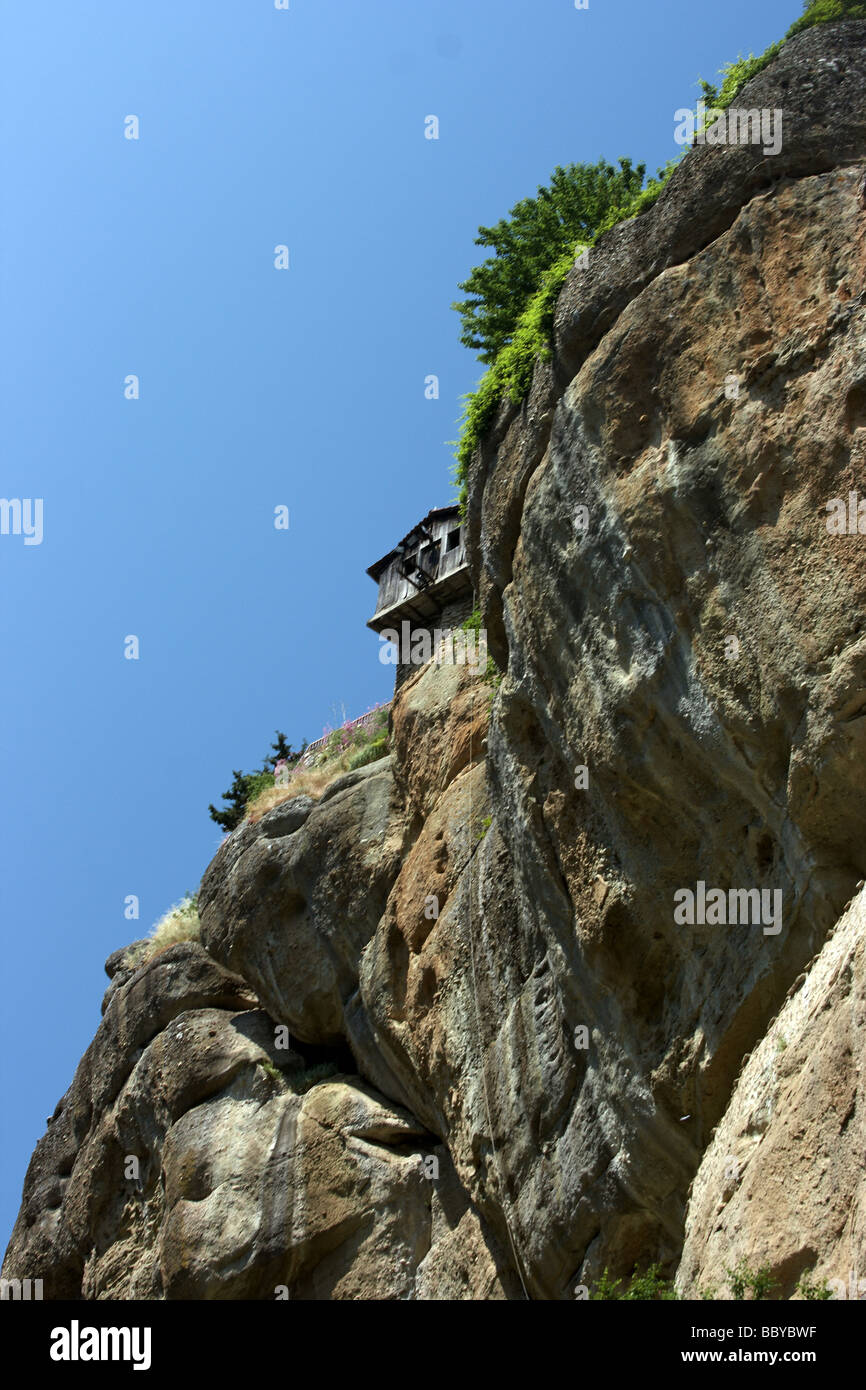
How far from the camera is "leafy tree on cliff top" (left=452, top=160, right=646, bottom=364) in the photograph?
46.8 feet

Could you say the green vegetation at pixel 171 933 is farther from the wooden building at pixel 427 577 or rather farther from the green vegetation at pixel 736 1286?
the green vegetation at pixel 736 1286

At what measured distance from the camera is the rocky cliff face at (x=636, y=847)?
8102 millimetres

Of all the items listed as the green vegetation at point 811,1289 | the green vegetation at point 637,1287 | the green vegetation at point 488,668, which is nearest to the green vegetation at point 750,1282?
the green vegetation at point 811,1289

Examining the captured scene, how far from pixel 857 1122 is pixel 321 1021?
38.6ft

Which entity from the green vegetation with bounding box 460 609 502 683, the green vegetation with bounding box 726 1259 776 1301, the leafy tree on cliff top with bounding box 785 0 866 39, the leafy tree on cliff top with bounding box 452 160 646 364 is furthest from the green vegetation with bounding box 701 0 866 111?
the green vegetation with bounding box 726 1259 776 1301

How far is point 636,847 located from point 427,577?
531 inches

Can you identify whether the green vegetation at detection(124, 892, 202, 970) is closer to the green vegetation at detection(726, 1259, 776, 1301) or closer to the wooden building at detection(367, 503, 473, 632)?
the wooden building at detection(367, 503, 473, 632)

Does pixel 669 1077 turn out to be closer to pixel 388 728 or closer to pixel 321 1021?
pixel 321 1021

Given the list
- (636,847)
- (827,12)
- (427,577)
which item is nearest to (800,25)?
(827,12)

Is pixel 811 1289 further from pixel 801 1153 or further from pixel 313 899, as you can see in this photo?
pixel 313 899

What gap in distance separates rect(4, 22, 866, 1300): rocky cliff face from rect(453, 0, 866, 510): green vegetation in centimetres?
51

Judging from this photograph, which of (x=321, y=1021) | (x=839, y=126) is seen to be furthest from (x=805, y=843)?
(x=321, y=1021)

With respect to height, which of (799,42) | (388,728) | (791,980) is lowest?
(791,980)
